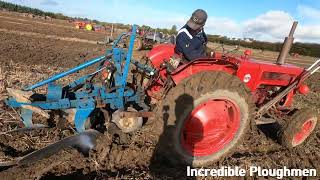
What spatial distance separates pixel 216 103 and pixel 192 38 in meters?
0.96

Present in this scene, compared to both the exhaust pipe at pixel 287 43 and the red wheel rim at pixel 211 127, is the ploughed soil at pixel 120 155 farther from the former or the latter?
the exhaust pipe at pixel 287 43

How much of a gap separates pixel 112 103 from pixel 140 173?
3.55 feet

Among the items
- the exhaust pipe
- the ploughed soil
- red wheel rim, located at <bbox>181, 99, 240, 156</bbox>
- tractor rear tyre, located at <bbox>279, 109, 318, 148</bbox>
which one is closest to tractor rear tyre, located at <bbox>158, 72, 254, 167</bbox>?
red wheel rim, located at <bbox>181, 99, 240, 156</bbox>

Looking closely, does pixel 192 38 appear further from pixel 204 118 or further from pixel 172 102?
pixel 172 102

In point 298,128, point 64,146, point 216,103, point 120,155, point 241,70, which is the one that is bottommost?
point 120,155

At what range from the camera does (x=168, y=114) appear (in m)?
3.69

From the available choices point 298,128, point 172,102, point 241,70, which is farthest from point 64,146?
point 298,128

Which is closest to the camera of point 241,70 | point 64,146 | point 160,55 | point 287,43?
point 64,146

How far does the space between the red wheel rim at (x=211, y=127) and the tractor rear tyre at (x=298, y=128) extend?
1.34 meters

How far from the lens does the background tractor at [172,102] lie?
382 cm

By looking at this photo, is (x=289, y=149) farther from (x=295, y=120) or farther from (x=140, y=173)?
(x=140, y=173)

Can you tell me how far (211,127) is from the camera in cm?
441

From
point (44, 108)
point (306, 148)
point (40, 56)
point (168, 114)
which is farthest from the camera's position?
point (40, 56)

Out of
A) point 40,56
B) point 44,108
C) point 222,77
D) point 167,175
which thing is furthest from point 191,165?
point 40,56
